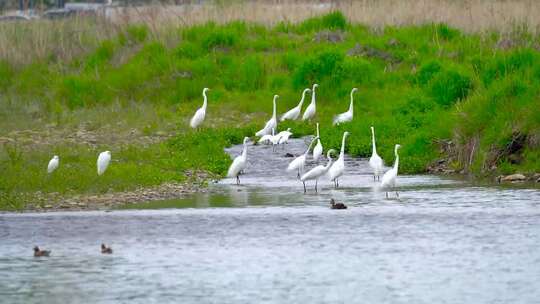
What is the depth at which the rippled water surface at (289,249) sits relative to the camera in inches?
500

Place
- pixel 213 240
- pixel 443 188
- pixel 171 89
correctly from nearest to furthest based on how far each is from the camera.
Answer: pixel 213 240 → pixel 443 188 → pixel 171 89

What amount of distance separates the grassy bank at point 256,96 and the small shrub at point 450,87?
1.0 inches

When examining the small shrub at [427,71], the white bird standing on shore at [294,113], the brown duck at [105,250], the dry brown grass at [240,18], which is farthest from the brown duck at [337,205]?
the dry brown grass at [240,18]

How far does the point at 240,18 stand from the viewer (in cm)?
3241

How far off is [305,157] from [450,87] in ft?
15.6

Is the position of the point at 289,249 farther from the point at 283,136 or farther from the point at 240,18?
the point at 240,18

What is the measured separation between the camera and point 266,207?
1761 cm

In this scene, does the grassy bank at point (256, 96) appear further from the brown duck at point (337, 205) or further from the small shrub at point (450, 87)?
the brown duck at point (337, 205)

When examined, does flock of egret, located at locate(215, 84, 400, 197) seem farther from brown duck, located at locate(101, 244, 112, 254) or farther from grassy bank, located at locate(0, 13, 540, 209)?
brown duck, located at locate(101, 244, 112, 254)

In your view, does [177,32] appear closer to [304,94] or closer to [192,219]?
[304,94]

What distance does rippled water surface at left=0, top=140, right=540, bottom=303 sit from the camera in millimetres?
12688

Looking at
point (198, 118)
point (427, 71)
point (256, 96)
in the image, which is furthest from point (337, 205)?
point (256, 96)

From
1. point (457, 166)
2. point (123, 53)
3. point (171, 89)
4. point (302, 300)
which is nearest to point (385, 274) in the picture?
point (302, 300)

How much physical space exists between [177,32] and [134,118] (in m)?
5.14
